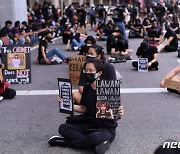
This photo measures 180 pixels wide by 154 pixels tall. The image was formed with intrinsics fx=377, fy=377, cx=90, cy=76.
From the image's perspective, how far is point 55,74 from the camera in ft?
33.6

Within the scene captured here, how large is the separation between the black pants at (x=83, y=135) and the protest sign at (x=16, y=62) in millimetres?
4256

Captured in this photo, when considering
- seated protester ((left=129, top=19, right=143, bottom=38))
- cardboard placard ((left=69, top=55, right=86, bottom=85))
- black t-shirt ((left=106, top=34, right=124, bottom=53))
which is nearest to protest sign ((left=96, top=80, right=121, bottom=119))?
cardboard placard ((left=69, top=55, right=86, bottom=85))

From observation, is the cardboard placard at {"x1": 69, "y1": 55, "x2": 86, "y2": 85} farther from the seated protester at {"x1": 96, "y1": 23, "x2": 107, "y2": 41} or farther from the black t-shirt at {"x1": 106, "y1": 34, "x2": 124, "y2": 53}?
the seated protester at {"x1": 96, "y1": 23, "x2": 107, "y2": 41}

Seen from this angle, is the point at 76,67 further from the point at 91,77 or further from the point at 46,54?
the point at 91,77

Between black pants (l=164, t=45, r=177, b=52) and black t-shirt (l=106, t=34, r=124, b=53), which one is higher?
black t-shirt (l=106, t=34, r=124, b=53)

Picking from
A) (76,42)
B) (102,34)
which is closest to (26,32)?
(76,42)

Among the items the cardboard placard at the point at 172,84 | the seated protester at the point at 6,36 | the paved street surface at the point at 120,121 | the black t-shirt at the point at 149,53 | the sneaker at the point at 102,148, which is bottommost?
the paved street surface at the point at 120,121

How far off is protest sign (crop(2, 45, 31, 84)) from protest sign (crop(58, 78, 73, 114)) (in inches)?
165

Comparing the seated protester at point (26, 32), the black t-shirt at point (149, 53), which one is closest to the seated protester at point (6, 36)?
the seated protester at point (26, 32)

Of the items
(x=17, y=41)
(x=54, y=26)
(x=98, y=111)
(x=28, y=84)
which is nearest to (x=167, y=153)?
(x=98, y=111)

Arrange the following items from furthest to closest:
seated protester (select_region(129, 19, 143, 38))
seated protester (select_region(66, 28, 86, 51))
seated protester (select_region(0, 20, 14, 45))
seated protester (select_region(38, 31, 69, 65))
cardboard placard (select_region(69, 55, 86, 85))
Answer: seated protester (select_region(129, 19, 143, 38))
seated protester (select_region(66, 28, 86, 51))
seated protester (select_region(0, 20, 14, 45))
seated protester (select_region(38, 31, 69, 65))
cardboard placard (select_region(69, 55, 86, 85))

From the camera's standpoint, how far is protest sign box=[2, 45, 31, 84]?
875 cm

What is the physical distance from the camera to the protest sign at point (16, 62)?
8.75 m

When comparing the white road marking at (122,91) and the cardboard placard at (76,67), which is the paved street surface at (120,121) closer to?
the white road marking at (122,91)
